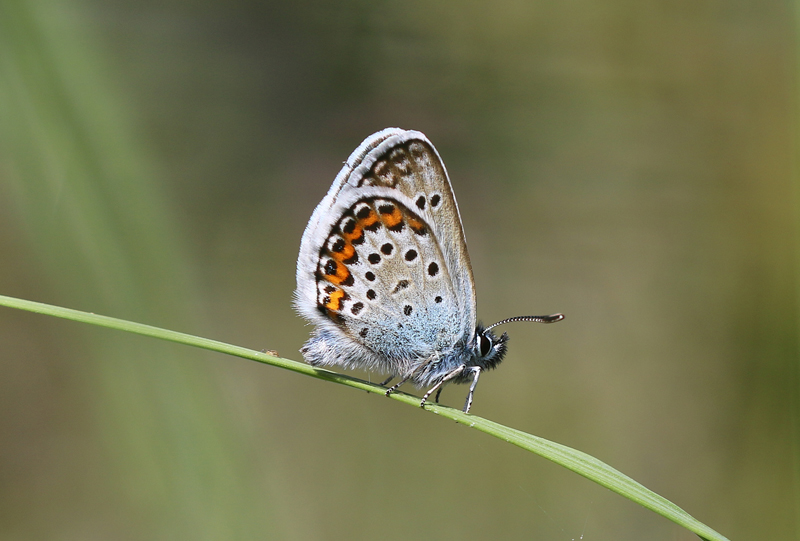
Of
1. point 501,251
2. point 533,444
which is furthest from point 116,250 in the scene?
point 501,251

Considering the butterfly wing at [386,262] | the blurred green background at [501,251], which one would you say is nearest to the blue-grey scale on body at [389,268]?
the butterfly wing at [386,262]

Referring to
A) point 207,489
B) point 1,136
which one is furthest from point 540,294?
point 1,136

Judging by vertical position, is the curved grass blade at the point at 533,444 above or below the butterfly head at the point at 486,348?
below

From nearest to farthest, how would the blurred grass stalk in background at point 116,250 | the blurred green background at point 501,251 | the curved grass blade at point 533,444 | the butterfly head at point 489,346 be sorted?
the curved grass blade at point 533,444
the blurred grass stalk in background at point 116,250
the butterfly head at point 489,346
the blurred green background at point 501,251

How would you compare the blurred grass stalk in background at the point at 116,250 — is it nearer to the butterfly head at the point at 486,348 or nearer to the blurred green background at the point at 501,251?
the butterfly head at the point at 486,348

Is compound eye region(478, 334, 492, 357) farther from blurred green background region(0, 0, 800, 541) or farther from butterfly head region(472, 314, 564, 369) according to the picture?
blurred green background region(0, 0, 800, 541)

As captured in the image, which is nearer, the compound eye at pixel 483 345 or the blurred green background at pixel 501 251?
the compound eye at pixel 483 345

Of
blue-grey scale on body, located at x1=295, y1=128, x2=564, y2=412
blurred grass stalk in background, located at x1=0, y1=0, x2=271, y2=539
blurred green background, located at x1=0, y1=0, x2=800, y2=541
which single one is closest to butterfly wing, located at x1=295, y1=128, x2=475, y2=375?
blue-grey scale on body, located at x1=295, y1=128, x2=564, y2=412
